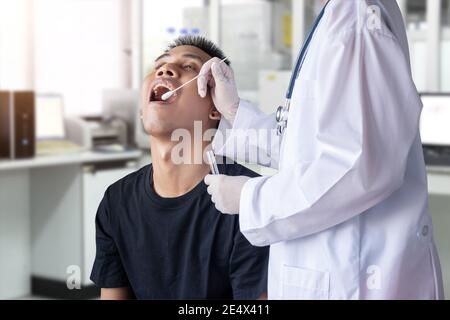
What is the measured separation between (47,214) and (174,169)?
2.85 metres

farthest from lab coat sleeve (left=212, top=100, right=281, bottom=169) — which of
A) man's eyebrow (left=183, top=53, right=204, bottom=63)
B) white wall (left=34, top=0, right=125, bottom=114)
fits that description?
white wall (left=34, top=0, right=125, bottom=114)

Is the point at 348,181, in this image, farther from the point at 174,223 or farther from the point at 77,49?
the point at 77,49

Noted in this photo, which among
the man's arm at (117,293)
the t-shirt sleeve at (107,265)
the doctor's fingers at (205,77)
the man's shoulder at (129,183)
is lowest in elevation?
the man's arm at (117,293)

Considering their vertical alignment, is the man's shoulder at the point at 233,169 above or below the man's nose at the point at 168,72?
below

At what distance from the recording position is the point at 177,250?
48.4 inches

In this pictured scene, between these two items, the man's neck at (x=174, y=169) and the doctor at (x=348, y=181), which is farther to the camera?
the man's neck at (x=174, y=169)

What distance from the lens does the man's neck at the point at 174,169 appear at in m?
1.30

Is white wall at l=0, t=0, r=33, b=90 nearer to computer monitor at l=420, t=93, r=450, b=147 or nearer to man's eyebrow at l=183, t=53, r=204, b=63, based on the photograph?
computer monitor at l=420, t=93, r=450, b=147

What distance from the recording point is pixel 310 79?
1.07 m

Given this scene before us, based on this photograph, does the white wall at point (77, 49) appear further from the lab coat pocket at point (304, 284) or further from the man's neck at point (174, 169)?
the lab coat pocket at point (304, 284)

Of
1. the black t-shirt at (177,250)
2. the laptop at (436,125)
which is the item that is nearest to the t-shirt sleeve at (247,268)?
the black t-shirt at (177,250)

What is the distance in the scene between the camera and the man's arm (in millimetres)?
1278
